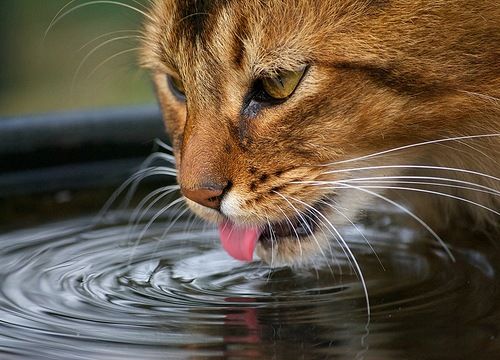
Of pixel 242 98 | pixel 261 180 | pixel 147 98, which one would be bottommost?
pixel 147 98

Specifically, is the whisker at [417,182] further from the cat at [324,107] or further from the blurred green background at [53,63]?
the blurred green background at [53,63]

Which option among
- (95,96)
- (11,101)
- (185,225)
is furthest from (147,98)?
(185,225)

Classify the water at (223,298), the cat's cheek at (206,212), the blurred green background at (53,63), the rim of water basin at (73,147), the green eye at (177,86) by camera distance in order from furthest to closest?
the blurred green background at (53,63), the rim of water basin at (73,147), the green eye at (177,86), the cat's cheek at (206,212), the water at (223,298)

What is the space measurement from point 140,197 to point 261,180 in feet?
3.70

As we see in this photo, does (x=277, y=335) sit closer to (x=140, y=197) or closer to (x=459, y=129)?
(x=459, y=129)

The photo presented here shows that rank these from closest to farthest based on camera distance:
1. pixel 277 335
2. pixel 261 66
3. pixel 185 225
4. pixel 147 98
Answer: pixel 277 335 → pixel 261 66 → pixel 185 225 → pixel 147 98

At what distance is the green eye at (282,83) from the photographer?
249 cm

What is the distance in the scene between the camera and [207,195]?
2533 mm

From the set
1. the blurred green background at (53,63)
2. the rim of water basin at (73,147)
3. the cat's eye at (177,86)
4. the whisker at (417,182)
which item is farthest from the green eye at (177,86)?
the blurred green background at (53,63)

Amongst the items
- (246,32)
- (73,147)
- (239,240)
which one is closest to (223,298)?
(239,240)

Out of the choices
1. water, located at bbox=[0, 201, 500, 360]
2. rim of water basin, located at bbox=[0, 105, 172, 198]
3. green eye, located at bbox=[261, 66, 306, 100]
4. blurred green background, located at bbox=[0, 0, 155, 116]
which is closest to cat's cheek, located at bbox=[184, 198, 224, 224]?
water, located at bbox=[0, 201, 500, 360]

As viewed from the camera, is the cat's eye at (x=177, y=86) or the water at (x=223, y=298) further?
the cat's eye at (x=177, y=86)

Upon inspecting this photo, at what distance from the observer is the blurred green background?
634 centimetres

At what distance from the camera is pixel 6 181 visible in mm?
3582
